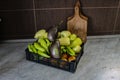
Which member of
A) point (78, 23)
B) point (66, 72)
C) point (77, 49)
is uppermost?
point (78, 23)

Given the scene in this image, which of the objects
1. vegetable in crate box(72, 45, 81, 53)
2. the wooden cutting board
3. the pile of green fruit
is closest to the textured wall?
the wooden cutting board

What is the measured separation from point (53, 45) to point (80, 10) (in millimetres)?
383

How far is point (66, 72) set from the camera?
3.38 ft

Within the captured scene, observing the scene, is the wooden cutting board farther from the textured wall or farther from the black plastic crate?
the black plastic crate

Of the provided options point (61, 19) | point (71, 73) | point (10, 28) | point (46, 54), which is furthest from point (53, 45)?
point (10, 28)

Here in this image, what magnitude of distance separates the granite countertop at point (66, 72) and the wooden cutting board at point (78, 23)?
0.31 ft

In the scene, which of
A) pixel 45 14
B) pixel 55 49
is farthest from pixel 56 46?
pixel 45 14

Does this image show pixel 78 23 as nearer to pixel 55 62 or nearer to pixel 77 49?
pixel 77 49

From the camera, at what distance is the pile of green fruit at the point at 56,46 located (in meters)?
1.02

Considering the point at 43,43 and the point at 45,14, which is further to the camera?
the point at 45,14

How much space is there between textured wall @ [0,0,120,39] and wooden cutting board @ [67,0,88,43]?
1.6 inches

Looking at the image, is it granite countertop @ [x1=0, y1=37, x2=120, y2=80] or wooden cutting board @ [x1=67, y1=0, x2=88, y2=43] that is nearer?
granite countertop @ [x1=0, y1=37, x2=120, y2=80]

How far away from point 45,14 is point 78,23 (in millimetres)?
242

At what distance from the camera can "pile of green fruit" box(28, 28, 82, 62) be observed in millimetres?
1022
